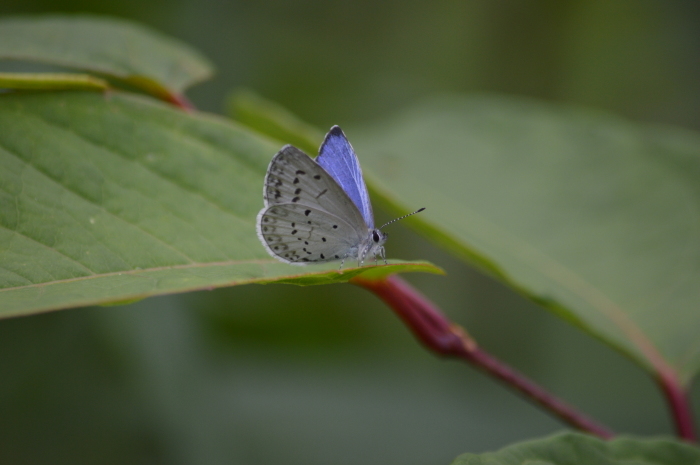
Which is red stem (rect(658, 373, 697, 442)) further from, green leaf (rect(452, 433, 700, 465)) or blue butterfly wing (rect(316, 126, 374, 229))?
blue butterfly wing (rect(316, 126, 374, 229))

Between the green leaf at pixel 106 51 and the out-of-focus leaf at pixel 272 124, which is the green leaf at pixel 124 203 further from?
the out-of-focus leaf at pixel 272 124

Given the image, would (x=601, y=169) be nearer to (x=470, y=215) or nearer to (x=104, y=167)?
(x=470, y=215)

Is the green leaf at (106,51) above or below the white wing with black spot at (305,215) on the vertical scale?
above

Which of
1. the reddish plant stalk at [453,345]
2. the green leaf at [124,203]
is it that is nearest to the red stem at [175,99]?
the green leaf at [124,203]

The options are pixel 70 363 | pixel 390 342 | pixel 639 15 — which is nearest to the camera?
pixel 70 363

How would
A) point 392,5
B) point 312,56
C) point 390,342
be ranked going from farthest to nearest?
point 392,5, point 312,56, point 390,342

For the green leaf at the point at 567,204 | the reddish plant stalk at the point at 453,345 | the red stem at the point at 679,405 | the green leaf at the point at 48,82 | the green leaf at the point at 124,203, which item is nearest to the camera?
the green leaf at the point at 124,203

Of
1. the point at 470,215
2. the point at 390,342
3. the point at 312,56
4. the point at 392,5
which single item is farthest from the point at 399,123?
the point at 392,5
